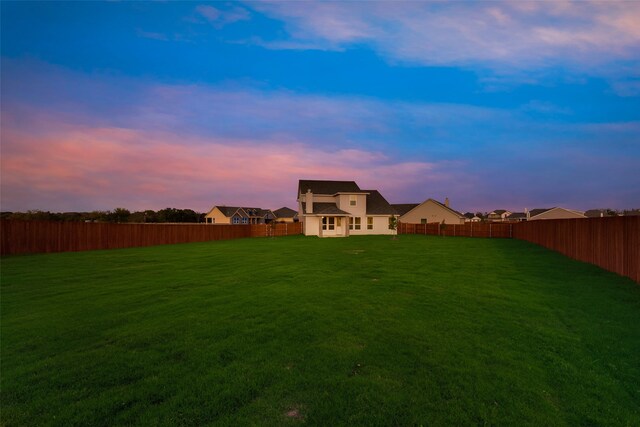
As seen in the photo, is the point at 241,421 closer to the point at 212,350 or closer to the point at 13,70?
the point at 212,350

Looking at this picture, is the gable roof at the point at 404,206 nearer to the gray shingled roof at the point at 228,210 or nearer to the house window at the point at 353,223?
the house window at the point at 353,223

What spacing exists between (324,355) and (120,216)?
72.5 m

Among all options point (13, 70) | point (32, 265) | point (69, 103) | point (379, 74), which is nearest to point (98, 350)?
point (13, 70)

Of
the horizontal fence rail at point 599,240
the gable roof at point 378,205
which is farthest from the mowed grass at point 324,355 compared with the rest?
the gable roof at point 378,205

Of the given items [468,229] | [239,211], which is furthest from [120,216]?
[468,229]

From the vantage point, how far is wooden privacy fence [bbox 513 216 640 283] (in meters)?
9.39

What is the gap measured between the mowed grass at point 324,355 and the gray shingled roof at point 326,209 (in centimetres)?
2965

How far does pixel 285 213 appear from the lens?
3627 inches

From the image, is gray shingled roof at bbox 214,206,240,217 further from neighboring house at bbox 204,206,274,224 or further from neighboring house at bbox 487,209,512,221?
neighboring house at bbox 487,209,512,221

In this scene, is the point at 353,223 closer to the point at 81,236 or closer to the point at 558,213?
the point at 81,236

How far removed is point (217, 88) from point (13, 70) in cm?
1098

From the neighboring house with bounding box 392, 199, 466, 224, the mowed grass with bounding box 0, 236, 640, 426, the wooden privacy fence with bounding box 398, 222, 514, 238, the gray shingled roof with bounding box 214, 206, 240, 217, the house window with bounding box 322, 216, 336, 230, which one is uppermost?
the gray shingled roof with bounding box 214, 206, 240, 217

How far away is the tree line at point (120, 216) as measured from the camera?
4181cm

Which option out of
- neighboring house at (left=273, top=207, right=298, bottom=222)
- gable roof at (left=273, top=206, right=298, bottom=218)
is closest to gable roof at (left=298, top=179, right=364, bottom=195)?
neighboring house at (left=273, top=207, right=298, bottom=222)
